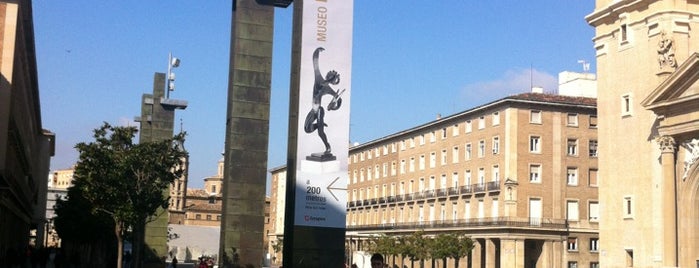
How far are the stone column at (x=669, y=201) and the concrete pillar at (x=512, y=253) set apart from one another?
30.3 meters

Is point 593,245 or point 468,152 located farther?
point 468,152

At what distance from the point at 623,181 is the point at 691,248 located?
19.3 feet

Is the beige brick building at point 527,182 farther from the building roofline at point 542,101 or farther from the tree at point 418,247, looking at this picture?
the tree at point 418,247

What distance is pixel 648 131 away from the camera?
132 feet

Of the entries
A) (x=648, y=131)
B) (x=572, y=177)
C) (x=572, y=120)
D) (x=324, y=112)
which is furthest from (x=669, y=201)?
(x=572, y=120)

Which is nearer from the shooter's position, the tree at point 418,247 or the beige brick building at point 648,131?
the beige brick building at point 648,131

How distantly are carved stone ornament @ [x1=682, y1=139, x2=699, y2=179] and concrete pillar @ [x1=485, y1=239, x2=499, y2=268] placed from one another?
33.8 meters

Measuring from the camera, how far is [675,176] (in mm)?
37656

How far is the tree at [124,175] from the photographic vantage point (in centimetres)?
3578

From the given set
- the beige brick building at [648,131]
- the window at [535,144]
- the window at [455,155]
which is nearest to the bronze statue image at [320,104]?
the beige brick building at [648,131]

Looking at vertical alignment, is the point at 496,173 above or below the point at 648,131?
above

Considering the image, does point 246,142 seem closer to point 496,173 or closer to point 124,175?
point 124,175

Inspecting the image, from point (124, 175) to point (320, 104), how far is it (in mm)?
15723

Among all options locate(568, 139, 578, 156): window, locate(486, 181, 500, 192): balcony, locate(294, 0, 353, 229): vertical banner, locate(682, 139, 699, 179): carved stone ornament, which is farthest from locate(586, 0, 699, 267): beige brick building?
locate(568, 139, 578, 156): window
